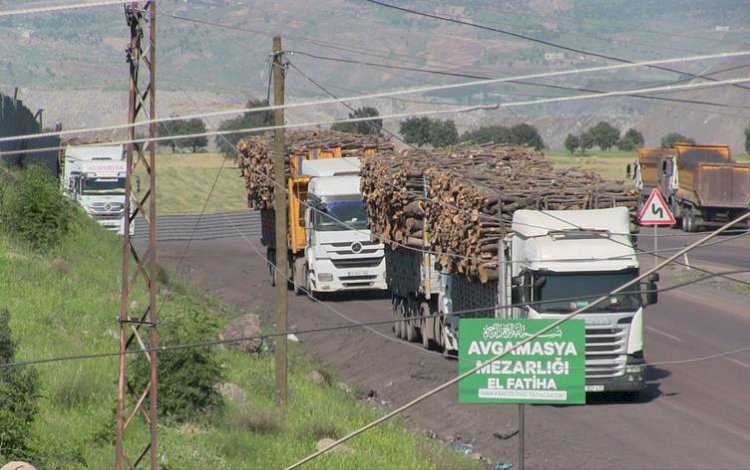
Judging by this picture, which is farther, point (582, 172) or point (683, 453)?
point (582, 172)

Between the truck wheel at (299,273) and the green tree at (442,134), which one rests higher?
the green tree at (442,134)

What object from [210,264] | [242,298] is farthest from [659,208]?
[210,264]

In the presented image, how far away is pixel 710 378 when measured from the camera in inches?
1000

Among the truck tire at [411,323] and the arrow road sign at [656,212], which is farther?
the arrow road sign at [656,212]

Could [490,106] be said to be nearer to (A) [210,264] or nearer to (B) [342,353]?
(B) [342,353]

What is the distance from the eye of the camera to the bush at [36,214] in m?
37.9

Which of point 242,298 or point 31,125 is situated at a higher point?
point 31,125

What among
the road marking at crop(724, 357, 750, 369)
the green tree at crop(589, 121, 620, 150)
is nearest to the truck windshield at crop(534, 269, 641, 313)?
the road marking at crop(724, 357, 750, 369)

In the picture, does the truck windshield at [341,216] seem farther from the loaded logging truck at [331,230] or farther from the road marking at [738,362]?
the road marking at [738,362]

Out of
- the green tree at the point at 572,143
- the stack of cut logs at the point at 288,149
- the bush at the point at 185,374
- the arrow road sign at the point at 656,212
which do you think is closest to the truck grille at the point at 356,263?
the stack of cut logs at the point at 288,149

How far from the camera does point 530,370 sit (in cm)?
1581

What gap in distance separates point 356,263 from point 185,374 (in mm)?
15056

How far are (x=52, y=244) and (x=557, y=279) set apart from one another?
20.6 m

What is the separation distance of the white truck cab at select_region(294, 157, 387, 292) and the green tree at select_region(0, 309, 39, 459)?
15.6 m
